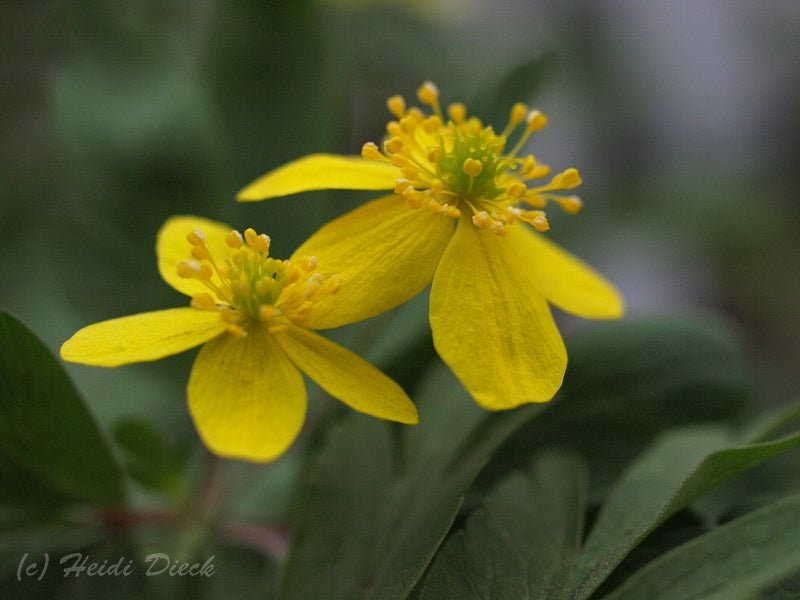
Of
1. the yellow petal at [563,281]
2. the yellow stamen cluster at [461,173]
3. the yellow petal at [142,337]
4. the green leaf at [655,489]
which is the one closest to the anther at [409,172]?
the yellow stamen cluster at [461,173]

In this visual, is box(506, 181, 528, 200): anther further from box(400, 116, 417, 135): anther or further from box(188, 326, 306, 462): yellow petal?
box(188, 326, 306, 462): yellow petal

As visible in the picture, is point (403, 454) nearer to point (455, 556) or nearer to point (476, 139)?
point (455, 556)

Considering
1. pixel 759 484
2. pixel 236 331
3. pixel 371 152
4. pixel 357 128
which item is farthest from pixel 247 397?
pixel 357 128

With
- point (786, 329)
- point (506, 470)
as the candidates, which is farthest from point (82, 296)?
point (786, 329)

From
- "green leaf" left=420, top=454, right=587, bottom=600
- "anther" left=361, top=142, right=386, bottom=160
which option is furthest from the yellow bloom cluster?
"green leaf" left=420, top=454, right=587, bottom=600

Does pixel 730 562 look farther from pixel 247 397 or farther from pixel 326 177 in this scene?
pixel 326 177

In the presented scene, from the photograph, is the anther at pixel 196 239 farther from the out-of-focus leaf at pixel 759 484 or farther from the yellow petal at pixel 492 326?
the out-of-focus leaf at pixel 759 484
